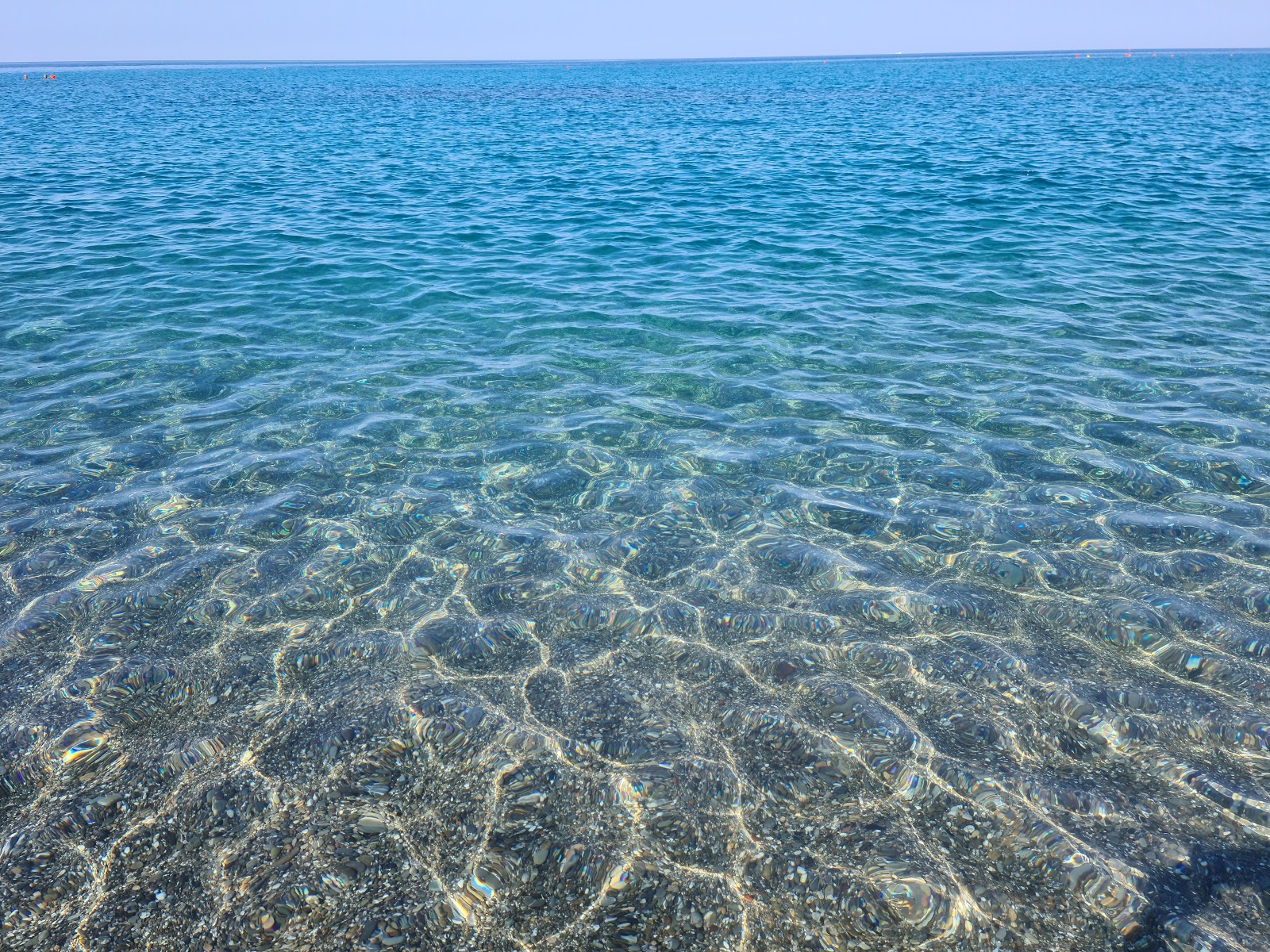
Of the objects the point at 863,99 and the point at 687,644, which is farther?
the point at 863,99

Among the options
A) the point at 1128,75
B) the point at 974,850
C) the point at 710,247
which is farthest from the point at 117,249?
the point at 1128,75

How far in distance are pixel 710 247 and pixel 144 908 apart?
20.3 m

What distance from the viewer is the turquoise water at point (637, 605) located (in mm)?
5125

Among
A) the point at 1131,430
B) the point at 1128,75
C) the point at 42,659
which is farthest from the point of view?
the point at 1128,75

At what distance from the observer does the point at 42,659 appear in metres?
7.02

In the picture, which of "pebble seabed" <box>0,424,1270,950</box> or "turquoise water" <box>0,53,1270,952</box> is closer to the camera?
"pebble seabed" <box>0,424,1270,950</box>

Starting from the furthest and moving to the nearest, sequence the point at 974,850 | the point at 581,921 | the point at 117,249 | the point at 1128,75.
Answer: the point at 1128,75 < the point at 117,249 < the point at 974,850 < the point at 581,921

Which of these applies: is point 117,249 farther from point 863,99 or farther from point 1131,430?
point 863,99

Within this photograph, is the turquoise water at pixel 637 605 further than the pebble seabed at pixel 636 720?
Yes

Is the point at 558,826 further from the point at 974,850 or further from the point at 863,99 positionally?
the point at 863,99

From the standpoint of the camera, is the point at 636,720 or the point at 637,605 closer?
the point at 636,720

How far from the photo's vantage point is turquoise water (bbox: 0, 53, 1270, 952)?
16.8ft

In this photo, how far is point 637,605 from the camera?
783 cm

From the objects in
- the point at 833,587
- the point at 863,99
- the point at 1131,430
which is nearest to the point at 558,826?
the point at 833,587
